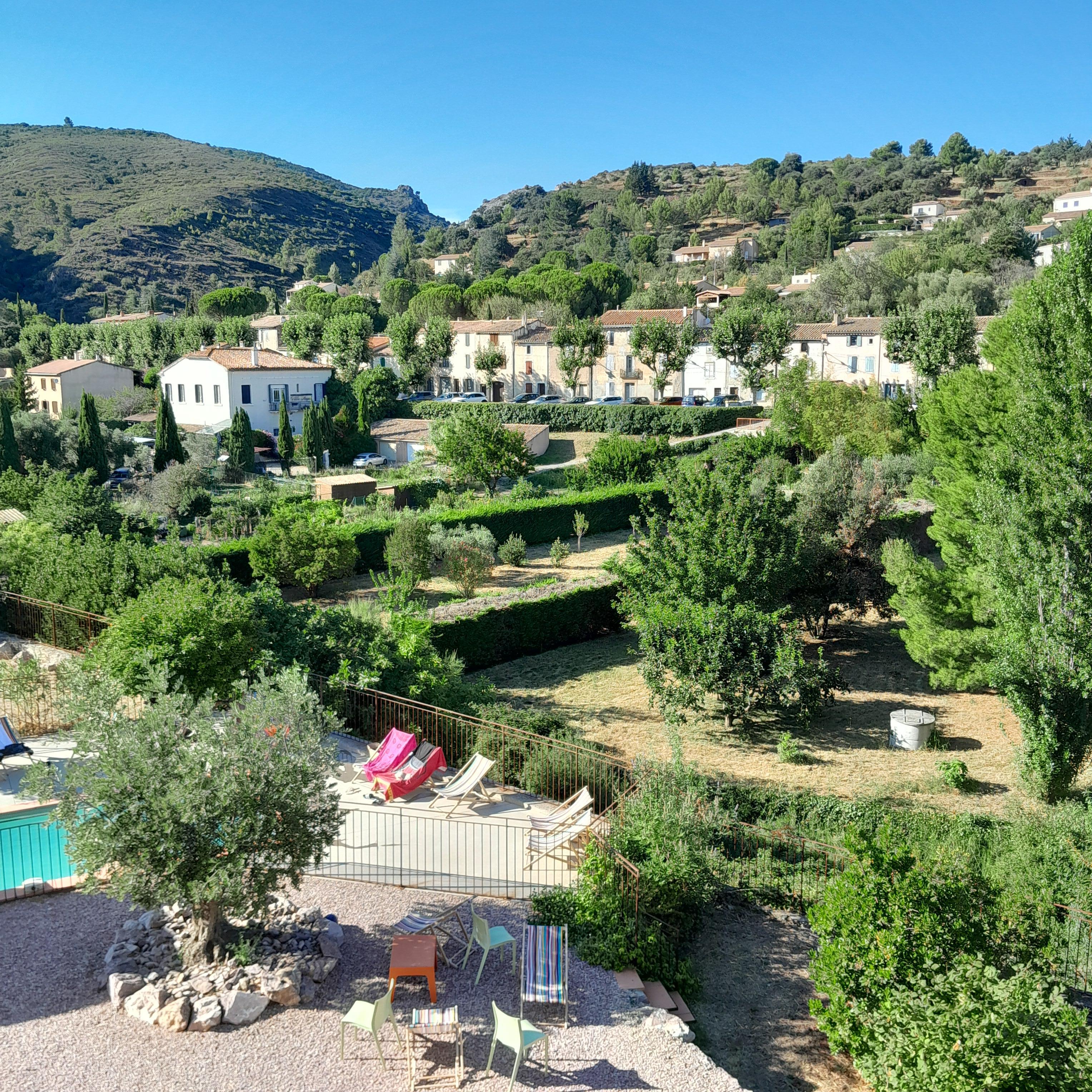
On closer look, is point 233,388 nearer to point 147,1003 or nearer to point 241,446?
point 241,446

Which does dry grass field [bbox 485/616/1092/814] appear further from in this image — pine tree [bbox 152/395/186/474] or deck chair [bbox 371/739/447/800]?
pine tree [bbox 152/395/186/474]

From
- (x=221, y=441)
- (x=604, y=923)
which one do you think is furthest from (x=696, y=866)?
(x=221, y=441)

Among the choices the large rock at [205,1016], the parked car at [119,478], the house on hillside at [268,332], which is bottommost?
the large rock at [205,1016]

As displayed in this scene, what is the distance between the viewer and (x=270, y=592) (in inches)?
717

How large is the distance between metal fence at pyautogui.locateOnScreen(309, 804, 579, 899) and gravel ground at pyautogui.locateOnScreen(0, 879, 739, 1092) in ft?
4.63

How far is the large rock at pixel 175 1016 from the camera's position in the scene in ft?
29.2

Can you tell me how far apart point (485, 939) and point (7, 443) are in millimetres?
41936

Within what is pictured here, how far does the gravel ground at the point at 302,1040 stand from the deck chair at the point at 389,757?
3.92m

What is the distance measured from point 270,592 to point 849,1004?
12.5 metres

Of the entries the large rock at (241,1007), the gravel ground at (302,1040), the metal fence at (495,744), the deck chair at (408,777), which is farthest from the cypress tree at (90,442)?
the large rock at (241,1007)

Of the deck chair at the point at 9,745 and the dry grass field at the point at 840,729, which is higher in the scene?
the deck chair at the point at 9,745

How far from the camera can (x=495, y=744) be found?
50.4 ft

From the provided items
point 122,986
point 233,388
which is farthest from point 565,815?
point 233,388

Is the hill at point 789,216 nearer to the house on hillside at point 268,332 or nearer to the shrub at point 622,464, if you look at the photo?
the house on hillside at point 268,332
